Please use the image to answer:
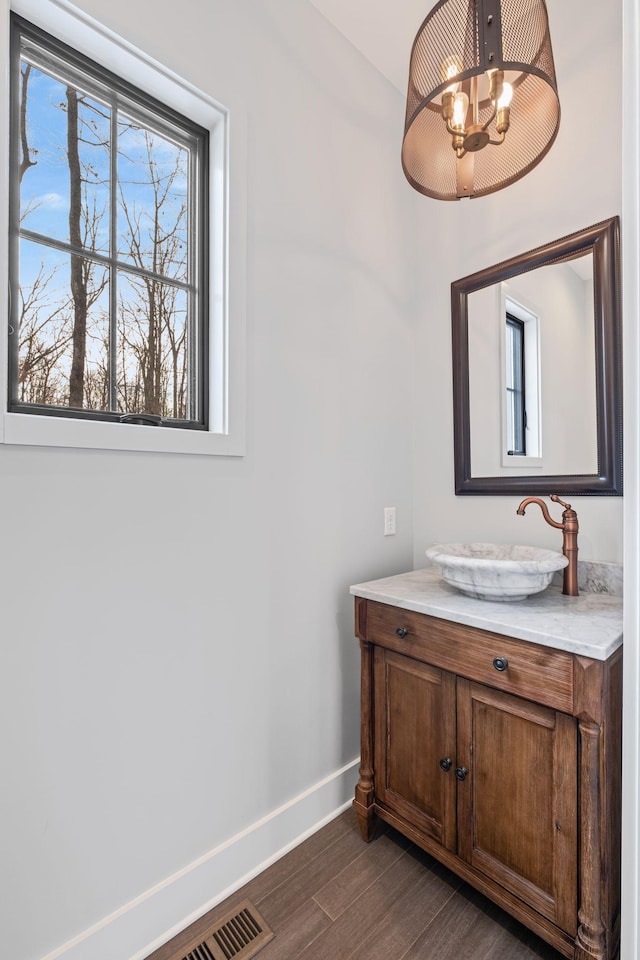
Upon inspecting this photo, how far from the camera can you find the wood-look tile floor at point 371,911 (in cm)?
119

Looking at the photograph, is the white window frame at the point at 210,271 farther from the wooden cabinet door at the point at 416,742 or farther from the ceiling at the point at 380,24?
the wooden cabinet door at the point at 416,742

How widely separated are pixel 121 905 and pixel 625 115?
2117 mm

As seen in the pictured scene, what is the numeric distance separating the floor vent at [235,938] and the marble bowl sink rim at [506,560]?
110 cm

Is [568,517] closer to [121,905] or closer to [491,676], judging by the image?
[491,676]

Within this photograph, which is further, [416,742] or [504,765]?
[416,742]

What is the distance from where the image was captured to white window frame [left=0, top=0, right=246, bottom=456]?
1.04 m

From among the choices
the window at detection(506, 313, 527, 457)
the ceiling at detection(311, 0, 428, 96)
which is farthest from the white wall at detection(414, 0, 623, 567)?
the ceiling at detection(311, 0, 428, 96)

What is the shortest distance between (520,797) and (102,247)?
1.82 metres

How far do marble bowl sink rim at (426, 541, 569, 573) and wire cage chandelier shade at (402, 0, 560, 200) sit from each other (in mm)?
1018

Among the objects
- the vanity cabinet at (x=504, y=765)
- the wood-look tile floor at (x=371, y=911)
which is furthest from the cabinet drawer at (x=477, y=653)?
the wood-look tile floor at (x=371, y=911)

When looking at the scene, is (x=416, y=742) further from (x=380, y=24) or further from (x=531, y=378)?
(x=380, y=24)

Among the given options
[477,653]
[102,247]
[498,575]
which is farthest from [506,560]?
[102,247]

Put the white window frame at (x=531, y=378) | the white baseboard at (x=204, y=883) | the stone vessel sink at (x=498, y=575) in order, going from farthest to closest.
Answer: the white window frame at (x=531, y=378)
the stone vessel sink at (x=498, y=575)
the white baseboard at (x=204, y=883)

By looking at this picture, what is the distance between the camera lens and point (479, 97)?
4.18 feet
